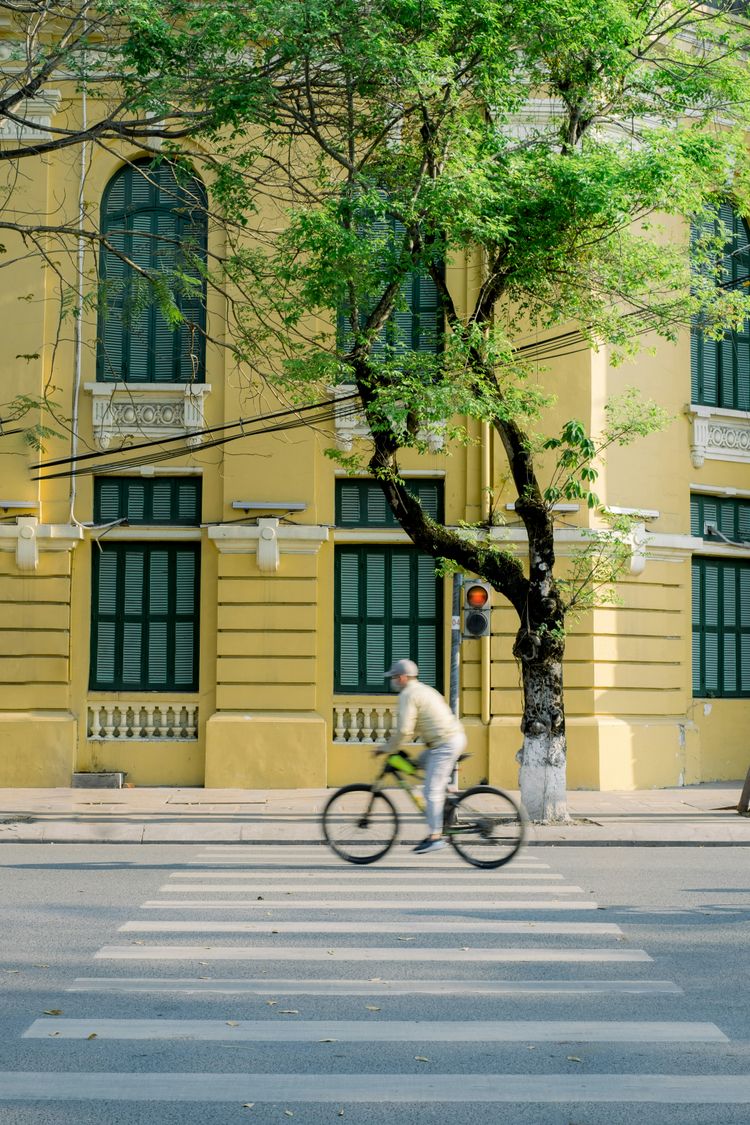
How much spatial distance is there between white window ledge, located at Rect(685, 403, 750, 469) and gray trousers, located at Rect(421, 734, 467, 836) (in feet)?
33.9

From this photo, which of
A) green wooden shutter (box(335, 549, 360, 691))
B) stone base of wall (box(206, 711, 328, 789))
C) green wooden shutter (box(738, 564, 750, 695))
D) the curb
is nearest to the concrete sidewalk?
the curb

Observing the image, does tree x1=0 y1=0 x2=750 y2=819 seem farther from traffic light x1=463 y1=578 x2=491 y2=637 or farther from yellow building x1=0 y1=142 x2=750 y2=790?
yellow building x1=0 y1=142 x2=750 y2=790

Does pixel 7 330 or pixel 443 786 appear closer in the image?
pixel 443 786

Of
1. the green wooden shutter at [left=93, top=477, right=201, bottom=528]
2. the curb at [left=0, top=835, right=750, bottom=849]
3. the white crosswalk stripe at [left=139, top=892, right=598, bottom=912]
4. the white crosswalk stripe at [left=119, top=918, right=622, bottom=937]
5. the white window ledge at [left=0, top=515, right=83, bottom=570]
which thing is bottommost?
the curb at [left=0, top=835, right=750, bottom=849]

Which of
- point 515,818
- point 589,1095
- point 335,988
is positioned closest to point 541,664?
point 515,818

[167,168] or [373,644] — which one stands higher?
[167,168]

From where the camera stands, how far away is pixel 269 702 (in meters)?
18.6

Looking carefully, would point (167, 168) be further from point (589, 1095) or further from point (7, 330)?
point (589, 1095)

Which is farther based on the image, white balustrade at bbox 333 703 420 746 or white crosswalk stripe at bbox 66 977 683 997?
white balustrade at bbox 333 703 420 746

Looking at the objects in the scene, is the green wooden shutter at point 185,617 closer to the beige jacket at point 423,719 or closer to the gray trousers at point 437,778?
the beige jacket at point 423,719

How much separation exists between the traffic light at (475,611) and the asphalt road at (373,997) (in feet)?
16.9

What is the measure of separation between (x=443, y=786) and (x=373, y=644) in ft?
26.6

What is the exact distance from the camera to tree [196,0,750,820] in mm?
12961

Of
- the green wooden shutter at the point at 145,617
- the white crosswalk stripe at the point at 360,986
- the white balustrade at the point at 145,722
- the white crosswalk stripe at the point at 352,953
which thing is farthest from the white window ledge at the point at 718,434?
the white crosswalk stripe at the point at 360,986
